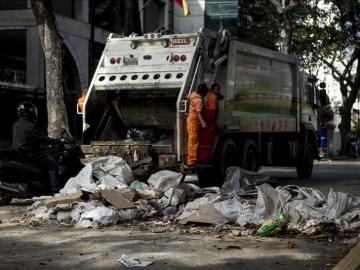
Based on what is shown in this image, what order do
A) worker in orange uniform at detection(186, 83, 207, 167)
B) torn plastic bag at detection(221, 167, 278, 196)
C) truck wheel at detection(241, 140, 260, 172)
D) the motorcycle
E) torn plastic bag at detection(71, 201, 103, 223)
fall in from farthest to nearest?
truck wheel at detection(241, 140, 260, 172)
worker in orange uniform at detection(186, 83, 207, 167)
torn plastic bag at detection(221, 167, 278, 196)
the motorcycle
torn plastic bag at detection(71, 201, 103, 223)

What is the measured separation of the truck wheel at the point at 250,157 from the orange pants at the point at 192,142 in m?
2.23

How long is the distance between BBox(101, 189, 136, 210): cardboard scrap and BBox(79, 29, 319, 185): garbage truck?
2.56 metres

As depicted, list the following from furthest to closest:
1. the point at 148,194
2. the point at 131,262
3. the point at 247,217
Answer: the point at 148,194
the point at 247,217
the point at 131,262

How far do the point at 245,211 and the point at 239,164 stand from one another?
16.9ft

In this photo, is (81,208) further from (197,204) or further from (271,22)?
(271,22)

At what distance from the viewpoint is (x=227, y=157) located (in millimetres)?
12633

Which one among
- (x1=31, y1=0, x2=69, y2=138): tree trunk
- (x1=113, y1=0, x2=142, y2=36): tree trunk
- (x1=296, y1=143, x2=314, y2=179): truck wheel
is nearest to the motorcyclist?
(x1=31, y1=0, x2=69, y2=138): tree trunk

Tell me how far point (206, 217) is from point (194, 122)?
10.9ft

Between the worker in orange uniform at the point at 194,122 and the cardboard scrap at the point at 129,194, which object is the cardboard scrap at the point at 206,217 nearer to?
the cardboard scrap at the point at 129,194

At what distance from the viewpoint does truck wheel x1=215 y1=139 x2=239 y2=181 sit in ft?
40.5

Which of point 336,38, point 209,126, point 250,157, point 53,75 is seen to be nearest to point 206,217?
point 209,126

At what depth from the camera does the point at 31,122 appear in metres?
9.51

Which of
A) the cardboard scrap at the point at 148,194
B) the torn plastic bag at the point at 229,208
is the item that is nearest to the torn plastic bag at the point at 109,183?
the cardboard scrap at the point at 148,194

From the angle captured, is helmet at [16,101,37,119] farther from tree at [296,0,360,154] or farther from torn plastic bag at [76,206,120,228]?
tree at [296,0,360,154]
